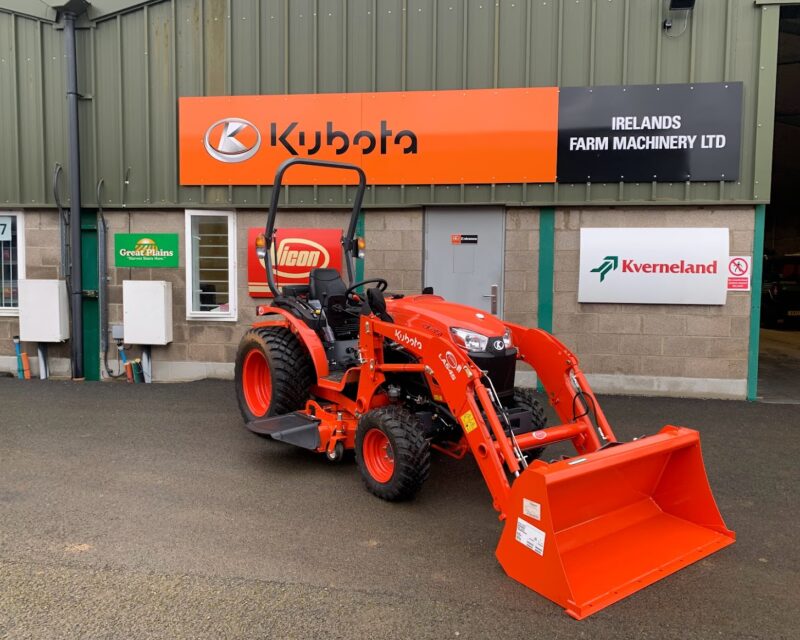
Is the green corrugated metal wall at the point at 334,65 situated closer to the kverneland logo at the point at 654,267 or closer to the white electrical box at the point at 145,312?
the kverneland logo at the point at 654,267

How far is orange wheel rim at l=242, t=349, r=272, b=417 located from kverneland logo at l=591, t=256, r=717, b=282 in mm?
3947

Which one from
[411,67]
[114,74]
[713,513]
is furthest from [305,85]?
[713,513]

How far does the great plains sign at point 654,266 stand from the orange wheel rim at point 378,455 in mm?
3988

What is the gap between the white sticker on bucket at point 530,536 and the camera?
112 inches

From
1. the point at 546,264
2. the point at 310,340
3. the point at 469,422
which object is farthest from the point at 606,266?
the point at 469,422

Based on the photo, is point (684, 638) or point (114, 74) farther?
point (114, 74)

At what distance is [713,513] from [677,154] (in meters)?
4.87

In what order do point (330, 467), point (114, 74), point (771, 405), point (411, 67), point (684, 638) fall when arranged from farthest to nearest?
point (114, 74), point (411, 67), point (771, 405), point (330, 467), point (684, 638)

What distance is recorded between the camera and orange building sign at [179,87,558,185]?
284 inches

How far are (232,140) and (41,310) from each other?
327 cm

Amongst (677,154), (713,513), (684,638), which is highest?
(677,154)

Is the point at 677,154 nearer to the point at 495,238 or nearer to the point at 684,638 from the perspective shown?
the point at 495,238

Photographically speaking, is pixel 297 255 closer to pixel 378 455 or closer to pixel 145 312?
pixel 145 312

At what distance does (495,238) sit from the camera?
24.2 feet
